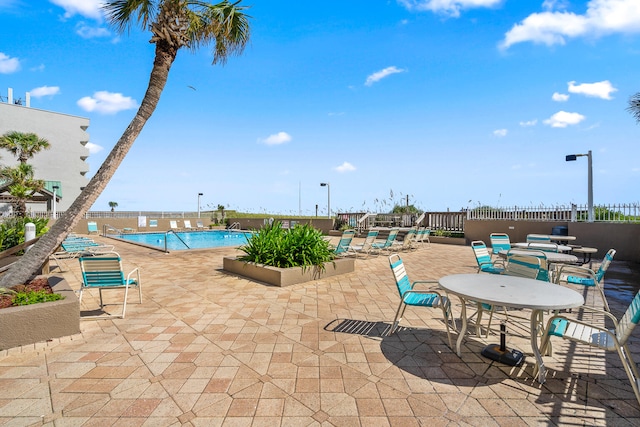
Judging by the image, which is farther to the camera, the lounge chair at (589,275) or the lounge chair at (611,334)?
the lounge chair at (589,275)

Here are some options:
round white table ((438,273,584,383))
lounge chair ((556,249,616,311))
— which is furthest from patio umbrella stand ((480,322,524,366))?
lounge chair ((556,249,616,311))

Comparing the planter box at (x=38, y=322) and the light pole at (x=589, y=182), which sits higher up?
the light pole at (x=589, y=182)

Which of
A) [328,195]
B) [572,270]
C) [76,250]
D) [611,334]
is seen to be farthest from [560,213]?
[76,250]

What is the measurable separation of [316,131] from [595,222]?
15318mm

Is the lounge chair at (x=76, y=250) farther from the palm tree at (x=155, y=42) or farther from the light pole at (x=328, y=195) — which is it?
the light pole at (x=328, y=195)

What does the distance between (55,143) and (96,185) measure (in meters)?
44.8

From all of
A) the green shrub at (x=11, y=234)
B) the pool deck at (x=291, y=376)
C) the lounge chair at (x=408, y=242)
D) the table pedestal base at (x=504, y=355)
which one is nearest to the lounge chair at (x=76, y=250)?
the green shrub at (x=11, y=234)

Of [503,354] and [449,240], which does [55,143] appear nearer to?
[449,240]

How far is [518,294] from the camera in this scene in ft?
9.14

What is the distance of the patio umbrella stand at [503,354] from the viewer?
2.96m

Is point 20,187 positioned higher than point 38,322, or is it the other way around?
point 20,187

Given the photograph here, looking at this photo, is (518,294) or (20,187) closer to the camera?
(518,294)

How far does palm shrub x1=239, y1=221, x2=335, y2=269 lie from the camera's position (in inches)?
259

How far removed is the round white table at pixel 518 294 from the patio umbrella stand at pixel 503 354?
0.68 ft
